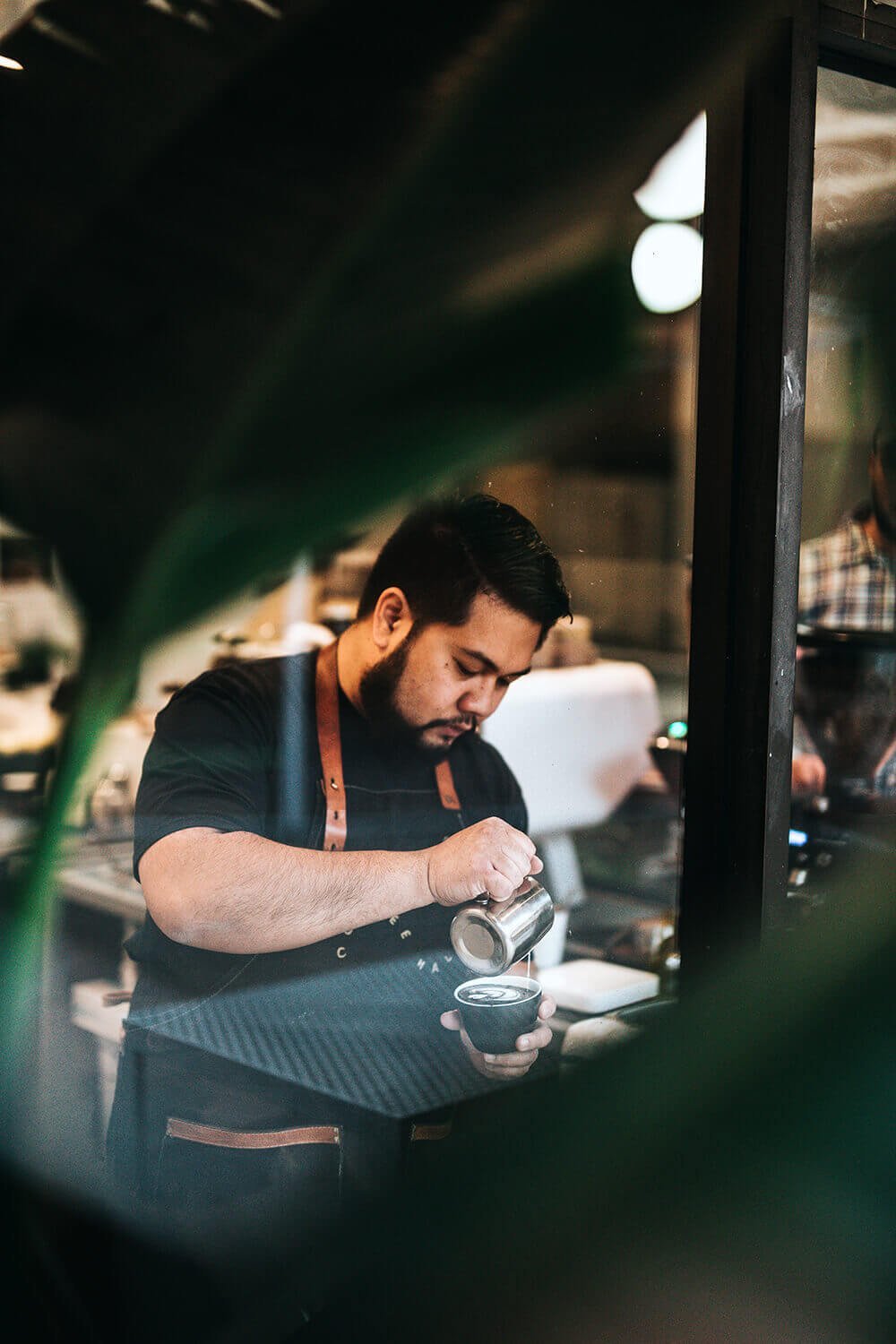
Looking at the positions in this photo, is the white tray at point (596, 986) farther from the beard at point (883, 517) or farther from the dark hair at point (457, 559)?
the beard at point (883, 517)

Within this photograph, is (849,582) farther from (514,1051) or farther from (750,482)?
(514,1051)

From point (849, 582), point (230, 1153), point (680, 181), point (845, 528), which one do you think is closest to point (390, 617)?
point (230, 1153)

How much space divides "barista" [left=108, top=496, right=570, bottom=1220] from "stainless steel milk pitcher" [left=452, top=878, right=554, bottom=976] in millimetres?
19

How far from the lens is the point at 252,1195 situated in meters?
1.41

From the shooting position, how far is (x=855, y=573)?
2.55m

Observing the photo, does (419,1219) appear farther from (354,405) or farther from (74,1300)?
(354,405)

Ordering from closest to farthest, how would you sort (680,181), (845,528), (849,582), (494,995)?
(494,995), (680,181), (845,528), (849,582)

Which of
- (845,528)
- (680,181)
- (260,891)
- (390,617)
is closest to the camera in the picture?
(260,891)

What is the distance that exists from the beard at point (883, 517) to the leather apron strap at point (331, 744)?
137 cm

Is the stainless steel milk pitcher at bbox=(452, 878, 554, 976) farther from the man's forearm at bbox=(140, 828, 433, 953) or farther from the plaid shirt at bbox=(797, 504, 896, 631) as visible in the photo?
the plaid shirt at bbox=(797, 504, 896, 631)

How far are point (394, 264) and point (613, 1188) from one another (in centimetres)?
131

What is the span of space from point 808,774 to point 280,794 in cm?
135

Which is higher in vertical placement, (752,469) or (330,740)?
(752,469)

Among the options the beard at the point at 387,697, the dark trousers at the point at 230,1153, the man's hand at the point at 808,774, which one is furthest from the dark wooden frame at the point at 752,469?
the man's hand at the point at 808,774
